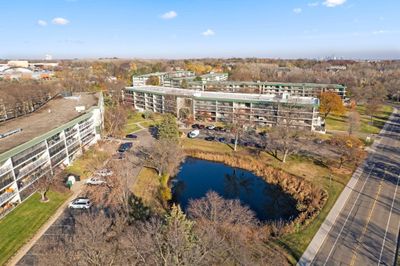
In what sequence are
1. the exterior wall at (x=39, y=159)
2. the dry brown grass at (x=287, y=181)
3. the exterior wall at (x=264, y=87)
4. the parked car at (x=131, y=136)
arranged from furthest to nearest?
1. the exterior wall at (x=264, y=87)
2. the parked car at (x=131, y=136)
3. the dry brown grass at (x=287, y=181)
4. the exterior wall at (x=39, y=159)

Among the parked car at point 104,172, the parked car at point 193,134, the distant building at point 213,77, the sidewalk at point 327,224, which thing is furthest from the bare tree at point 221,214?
the distant building at point 213,77

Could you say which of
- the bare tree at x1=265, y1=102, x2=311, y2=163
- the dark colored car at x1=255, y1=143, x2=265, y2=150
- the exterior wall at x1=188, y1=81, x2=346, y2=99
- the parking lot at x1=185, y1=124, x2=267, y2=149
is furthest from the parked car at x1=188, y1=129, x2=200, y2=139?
the exterior wall at x1=188, y1=81, x2=346, y2=99

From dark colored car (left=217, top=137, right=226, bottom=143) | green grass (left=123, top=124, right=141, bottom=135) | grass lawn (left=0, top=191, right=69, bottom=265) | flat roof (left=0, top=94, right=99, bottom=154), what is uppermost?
flat roof (left=0, top=94, right=99, bottom=154)

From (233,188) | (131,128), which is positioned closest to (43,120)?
(131,128)

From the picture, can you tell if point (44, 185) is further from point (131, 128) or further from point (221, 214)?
point (131, 128)

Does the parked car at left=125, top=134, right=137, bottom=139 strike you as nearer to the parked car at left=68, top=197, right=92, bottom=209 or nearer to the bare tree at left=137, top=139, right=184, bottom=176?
the bare tree at left=137, top=139, right=184, bottom=176

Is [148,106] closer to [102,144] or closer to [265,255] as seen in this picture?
[102,144]

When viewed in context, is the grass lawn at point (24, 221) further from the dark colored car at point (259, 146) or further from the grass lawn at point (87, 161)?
the dark colored car at point (259, 146)
